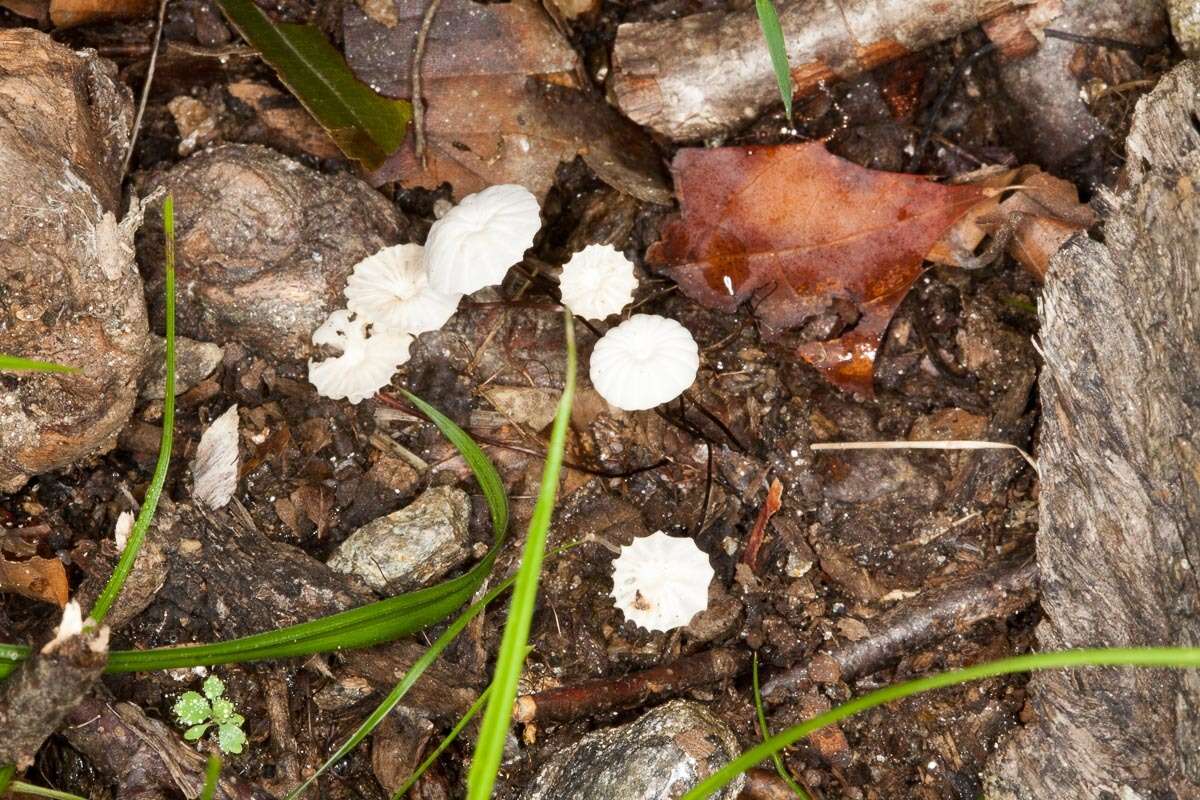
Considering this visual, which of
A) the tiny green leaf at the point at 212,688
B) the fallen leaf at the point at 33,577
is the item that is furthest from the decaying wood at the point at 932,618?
the fallen leaf at the point at 33,577

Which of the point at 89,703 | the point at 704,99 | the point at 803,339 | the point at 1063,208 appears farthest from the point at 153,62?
the point at 1063,208

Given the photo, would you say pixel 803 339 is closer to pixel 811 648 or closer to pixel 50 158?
pixel 811 648

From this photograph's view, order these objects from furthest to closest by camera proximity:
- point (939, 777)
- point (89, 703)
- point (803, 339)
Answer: point (803, 339) < point (939, 777) < point (89, 703)

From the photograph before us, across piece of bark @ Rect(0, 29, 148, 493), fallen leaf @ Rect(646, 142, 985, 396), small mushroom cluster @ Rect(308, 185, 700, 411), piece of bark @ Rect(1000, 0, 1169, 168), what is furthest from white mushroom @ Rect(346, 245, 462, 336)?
piece of bark @ Rect(1000, 0, 1169, 168)

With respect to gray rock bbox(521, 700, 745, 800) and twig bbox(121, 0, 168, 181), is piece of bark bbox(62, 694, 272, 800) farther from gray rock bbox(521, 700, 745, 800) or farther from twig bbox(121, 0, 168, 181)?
twig bbox(121, 0, 168, 181)

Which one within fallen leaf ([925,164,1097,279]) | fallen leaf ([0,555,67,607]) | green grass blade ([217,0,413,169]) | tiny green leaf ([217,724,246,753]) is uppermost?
green grass blade ([217,0,413,169])

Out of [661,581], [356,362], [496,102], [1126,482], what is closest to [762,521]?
[661,581]
